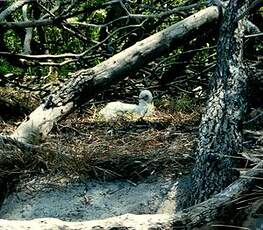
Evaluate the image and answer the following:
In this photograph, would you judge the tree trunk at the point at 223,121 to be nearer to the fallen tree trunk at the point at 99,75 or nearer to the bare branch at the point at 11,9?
the fallen tree trunk at the point at 99,75

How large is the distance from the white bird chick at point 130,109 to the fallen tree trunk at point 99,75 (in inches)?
19.4

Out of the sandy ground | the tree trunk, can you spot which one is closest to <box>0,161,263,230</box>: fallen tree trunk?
the tree trunk

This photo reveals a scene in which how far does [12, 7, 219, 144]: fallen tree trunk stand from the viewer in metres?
4.39

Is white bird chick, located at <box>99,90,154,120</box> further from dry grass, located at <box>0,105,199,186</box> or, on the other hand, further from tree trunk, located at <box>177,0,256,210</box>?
tree trunk, located at <box>177,0,256,210</box>

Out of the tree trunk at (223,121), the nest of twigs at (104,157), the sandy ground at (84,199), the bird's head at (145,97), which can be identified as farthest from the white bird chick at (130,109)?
the tree trunk at (223,121)

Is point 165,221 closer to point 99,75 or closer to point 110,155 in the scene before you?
point 110,155

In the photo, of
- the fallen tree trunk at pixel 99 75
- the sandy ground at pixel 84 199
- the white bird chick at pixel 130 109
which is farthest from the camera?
the white bird chick at pixel 130 109

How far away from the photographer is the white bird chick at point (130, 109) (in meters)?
5.16

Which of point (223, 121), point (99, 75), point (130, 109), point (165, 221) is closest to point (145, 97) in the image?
point (130, 109)

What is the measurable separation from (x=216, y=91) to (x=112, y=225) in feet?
4.00

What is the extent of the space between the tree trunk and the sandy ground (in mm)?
184

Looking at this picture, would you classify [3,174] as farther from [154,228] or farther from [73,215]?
[154,228]

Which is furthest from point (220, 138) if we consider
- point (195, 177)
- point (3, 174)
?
point (3, 174)

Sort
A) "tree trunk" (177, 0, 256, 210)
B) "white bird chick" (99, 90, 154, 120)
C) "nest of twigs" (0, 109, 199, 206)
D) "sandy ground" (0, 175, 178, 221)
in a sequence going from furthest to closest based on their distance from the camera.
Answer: "white bird chick" (99, 90, 154, 120) → "nest of twigs" (0, 109, 199, 206) → "sandy ground" (0, 175, 178, 221) → "tree trunk" (177, 0, 256, 210)
